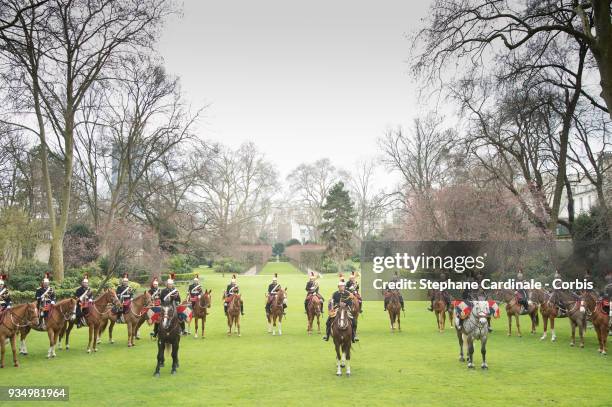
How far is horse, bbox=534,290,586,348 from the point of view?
1614cm

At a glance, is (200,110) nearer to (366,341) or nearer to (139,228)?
(139,228)

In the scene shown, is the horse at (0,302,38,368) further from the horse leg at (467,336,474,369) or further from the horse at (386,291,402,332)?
the horse at (386,291,402,332)

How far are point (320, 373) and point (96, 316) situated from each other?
306 inches

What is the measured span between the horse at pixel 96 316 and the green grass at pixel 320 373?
1.65ft

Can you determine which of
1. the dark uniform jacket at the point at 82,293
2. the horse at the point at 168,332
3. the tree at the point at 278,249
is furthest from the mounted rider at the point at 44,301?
the tree at the point at 278,249

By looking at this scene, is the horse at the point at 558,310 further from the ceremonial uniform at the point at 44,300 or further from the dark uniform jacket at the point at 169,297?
the ceremonial uniform at the point at 44,300

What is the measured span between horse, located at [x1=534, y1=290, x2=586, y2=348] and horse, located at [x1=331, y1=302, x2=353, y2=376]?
8.36 meters

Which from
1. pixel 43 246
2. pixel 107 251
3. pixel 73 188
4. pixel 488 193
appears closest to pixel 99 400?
pixel 488 193

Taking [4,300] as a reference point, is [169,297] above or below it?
above

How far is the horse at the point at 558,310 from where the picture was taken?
16141mm

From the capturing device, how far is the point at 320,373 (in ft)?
42.0

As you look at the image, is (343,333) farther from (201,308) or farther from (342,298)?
(201,308)

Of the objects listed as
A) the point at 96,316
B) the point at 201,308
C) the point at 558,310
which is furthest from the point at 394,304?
the point at 96,316

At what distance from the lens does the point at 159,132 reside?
35625 mm
